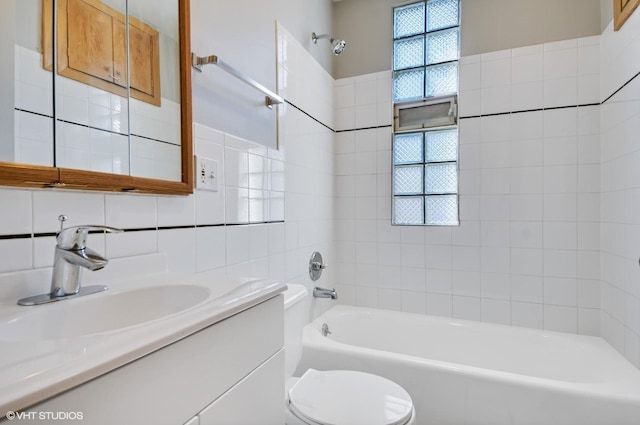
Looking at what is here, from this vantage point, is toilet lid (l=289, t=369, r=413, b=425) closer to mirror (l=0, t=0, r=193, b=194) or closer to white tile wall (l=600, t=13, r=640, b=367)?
mirror (l=0, t=0, r=193, b=194)

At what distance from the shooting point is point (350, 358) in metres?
1.67

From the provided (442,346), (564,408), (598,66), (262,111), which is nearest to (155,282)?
(262,111)

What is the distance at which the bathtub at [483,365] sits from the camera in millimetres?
1340

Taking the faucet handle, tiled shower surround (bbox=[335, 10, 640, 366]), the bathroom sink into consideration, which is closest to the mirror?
the faucet handle

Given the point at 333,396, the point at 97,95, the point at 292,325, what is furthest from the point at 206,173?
the point at 333,396

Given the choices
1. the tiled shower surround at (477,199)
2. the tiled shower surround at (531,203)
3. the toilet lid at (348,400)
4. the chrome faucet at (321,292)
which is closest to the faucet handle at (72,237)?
the tiled shower surround at (477,199)

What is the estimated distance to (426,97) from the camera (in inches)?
91.9

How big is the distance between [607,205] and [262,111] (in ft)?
6.54

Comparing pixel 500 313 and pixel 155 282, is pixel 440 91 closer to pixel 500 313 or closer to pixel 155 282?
pixel 500 313

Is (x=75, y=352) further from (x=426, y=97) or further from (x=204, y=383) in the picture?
(x=426, y=97)

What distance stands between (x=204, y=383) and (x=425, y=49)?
250 cm

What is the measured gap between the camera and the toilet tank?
4.17 feet

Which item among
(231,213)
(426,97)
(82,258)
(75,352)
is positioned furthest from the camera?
(426,97)

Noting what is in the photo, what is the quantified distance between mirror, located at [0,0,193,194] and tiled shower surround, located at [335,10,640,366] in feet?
5.37
